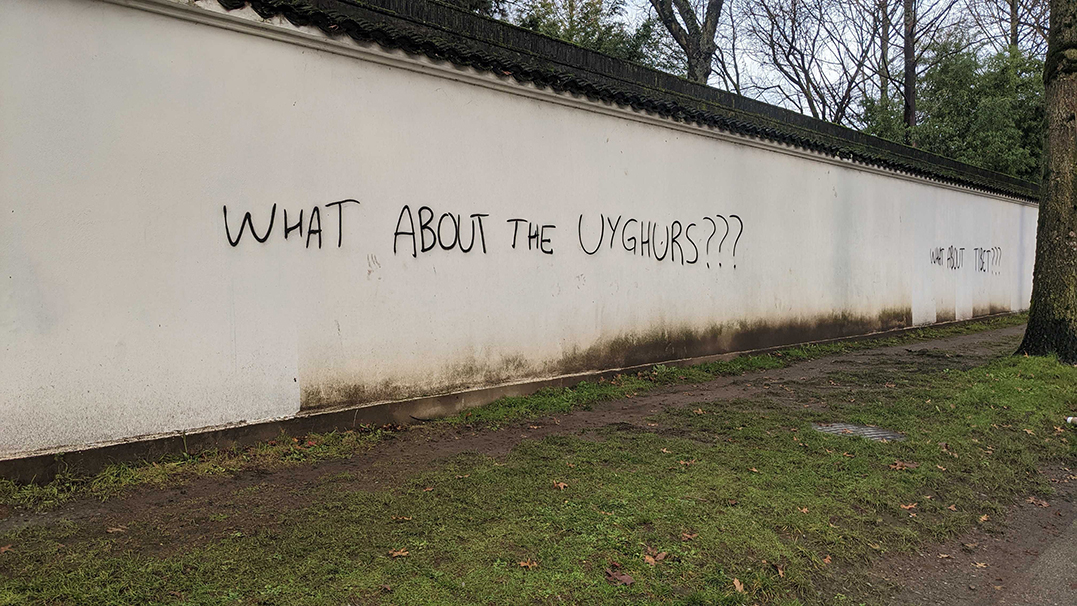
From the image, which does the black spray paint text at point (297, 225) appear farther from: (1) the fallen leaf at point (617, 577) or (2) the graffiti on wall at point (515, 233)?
(1) the fallen leaf at point (617, 577)

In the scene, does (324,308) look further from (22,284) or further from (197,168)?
(22,284)

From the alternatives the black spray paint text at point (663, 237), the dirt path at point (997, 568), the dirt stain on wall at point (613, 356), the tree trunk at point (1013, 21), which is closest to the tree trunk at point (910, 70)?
→ the tree trunk at point (1013, 21)

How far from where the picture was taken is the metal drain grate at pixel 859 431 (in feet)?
18.7

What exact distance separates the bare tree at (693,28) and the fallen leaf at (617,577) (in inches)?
865

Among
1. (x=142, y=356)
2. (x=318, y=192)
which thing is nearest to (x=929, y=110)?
(x=318, y=192)

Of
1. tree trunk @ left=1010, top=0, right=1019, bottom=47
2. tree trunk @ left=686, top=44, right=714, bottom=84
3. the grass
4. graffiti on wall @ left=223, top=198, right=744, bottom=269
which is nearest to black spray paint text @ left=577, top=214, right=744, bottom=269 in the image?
graffiti on wall @ left=223, top=198, right=744, bottom=269

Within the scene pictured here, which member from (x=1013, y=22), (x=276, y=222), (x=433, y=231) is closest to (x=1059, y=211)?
(x=433, y=231)

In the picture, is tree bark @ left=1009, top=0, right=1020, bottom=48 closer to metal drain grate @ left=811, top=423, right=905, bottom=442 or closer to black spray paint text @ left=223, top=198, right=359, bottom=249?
metal drain grate @ left=811, top=423, right=905, bottom=442

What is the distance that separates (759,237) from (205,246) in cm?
732

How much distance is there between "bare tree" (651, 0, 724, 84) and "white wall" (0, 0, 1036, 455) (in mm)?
16041

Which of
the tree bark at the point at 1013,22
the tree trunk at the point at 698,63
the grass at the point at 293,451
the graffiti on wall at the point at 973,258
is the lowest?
the grass at the point at 293,451

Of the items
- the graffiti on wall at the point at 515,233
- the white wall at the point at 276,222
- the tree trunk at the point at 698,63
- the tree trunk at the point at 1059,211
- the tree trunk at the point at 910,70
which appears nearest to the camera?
the white wall at the point at 276,222

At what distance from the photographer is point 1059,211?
8727 mm

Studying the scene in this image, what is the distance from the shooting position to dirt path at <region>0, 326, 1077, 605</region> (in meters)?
3.42
